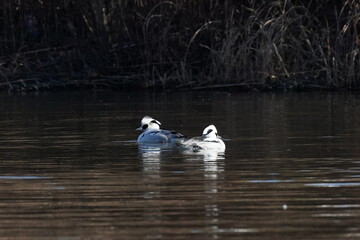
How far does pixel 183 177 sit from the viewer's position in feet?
33.0

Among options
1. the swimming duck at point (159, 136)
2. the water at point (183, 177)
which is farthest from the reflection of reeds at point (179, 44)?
the swimming duck at point (159, 136)

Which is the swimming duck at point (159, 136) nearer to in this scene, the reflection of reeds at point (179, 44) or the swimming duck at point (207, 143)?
the swimming duck at point (207, 143)

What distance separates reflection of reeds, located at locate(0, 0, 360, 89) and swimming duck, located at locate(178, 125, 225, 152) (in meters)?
10.5

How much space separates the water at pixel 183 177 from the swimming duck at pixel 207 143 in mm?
164

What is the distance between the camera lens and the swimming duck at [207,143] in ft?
40.4

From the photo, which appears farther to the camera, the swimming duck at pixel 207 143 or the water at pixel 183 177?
the swimming duck at pixel 207 143

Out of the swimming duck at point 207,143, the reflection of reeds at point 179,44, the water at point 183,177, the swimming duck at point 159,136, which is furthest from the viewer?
the reflection of reeds at point 179,44

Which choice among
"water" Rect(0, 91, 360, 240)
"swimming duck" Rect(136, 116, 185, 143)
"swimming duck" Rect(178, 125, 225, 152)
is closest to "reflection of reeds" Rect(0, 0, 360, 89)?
"water" Rect(0, 91, 360, 240)

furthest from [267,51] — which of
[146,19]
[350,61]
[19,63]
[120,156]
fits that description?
[120,156]

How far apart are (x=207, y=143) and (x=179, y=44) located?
12.8 metres

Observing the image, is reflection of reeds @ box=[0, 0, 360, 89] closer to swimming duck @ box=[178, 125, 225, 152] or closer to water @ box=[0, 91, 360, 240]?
water @ box=[0, 91, 360, 240]

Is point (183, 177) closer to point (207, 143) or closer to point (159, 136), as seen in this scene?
point (207, 143)

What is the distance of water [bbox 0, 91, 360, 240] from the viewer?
7.36 m

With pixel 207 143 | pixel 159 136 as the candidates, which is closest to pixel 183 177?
pixel 207 143
